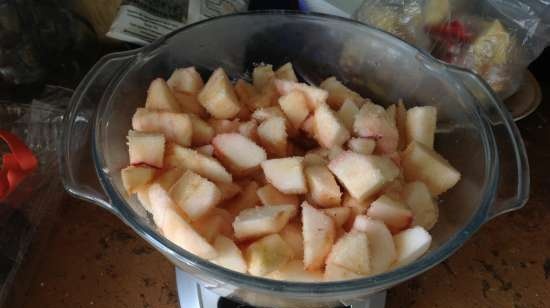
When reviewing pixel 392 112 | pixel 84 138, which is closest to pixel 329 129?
pixel 392 112

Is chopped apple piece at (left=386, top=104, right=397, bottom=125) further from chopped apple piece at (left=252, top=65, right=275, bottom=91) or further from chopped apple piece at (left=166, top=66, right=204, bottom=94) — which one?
chopped apple piece at (left=166, top=66, right=204, bottom=94)

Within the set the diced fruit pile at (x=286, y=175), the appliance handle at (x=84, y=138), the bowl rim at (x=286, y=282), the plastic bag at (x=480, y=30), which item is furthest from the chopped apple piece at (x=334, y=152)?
the plastic bag at (x=480, y=30)

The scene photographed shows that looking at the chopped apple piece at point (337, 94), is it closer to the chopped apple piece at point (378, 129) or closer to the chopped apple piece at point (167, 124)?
the chopped apple piece at point (378, 129)

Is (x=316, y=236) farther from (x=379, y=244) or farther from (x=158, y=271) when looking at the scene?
(x=158, y=271)

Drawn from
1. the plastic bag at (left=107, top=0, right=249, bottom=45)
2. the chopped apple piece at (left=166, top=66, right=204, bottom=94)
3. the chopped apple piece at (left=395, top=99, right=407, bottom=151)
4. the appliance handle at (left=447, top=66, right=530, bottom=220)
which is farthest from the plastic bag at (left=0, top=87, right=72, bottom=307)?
the appliance handle at (left=447, top=66, right=530, bottom=220)

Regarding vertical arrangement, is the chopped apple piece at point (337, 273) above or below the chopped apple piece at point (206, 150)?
below

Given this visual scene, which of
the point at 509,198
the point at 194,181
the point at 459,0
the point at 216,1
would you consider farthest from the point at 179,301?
the point at 459,0

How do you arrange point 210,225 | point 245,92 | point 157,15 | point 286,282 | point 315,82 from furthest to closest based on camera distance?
point 157,15, point 315,82, point 245,92, point 210,225, point 286,282
